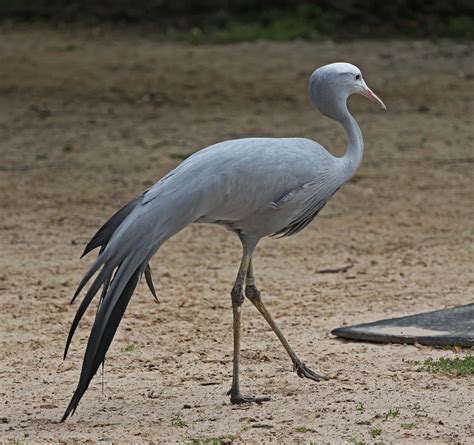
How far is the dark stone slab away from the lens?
5652 millimetres

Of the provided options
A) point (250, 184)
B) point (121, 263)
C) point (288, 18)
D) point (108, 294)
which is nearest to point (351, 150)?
point (250, 184)

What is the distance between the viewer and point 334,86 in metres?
5.39

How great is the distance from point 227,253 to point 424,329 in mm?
2012

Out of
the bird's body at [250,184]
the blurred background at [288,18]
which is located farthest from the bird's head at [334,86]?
the blurred background at [288,18]

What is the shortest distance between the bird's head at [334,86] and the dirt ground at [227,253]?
115cm

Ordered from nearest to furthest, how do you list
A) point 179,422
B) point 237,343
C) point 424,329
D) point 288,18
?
point 179,422
point 237,343
point 424,329
point 288,18

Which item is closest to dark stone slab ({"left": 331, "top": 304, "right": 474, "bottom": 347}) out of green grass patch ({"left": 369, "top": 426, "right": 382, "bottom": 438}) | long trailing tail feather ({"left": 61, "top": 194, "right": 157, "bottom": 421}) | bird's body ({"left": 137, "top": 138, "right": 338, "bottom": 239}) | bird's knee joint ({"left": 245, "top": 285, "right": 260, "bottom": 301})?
bird's knee joint ({"left": 245, "top": 285, "right": 260, "bottom": 301})

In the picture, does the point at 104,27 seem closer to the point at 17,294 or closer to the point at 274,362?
the point at 17,294

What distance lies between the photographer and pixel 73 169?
978 centimetres

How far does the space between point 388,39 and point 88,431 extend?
11326 mm

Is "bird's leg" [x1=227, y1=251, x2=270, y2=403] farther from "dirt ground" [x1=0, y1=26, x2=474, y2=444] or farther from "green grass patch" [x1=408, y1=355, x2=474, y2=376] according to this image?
"green grass patch" [x1=408, y1=355, x2=474, y2=376]

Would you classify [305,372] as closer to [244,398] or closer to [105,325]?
[244,398]

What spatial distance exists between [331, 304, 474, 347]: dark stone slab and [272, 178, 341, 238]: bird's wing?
732 mm

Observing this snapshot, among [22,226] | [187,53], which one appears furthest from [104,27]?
[22,226]
